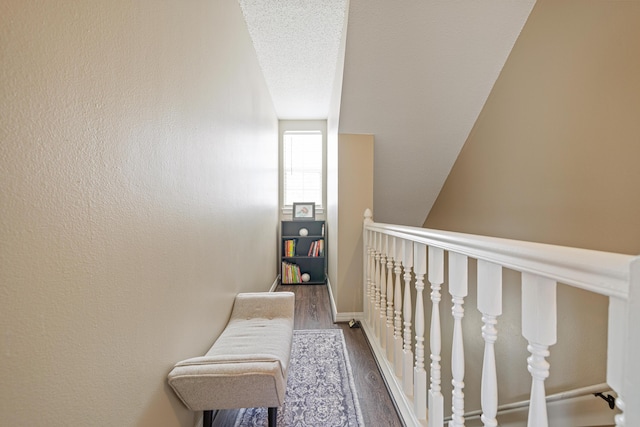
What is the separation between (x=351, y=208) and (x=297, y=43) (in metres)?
1.51

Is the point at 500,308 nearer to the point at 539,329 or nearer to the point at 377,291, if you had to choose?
the point at 539,329

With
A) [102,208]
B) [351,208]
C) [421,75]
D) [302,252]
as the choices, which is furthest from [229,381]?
[302,252]

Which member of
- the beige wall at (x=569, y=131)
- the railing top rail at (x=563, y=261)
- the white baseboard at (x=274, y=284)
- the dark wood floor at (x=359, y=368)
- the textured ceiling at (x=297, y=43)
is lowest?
the dark wood floor at (x=359, y=368)

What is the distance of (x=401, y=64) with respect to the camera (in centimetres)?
214

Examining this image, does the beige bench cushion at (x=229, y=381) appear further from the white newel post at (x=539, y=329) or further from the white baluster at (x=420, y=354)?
the white newel post at (x=539, y=329)

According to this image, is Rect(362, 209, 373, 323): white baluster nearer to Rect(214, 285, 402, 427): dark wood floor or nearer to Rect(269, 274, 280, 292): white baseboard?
Rect(214, 285, 402, 427): dark wood floor

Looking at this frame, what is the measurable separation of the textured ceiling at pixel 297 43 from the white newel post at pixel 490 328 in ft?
6.87

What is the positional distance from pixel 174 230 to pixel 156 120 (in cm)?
40

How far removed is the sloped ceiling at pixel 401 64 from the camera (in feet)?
6.21

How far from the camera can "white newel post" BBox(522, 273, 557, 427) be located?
→ 25.0 inches

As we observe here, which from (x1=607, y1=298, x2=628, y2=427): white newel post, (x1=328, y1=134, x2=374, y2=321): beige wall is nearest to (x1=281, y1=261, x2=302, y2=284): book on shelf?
(x1=328, y1=134, x2=374, y2=321): beige wall

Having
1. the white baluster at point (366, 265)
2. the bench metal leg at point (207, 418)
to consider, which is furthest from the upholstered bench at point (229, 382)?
the white baluster at point (366, 265)

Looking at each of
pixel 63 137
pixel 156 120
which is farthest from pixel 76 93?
pixel 156 120

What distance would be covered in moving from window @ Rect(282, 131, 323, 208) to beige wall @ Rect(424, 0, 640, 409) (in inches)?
95.1
